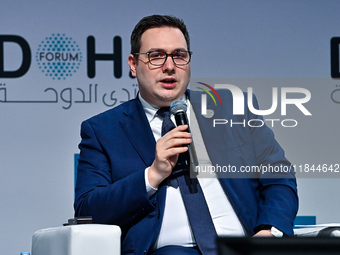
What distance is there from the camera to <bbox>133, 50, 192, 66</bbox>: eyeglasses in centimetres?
201

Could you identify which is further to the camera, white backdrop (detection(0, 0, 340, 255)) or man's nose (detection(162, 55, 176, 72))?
white backdrop (detection(0, 0, 340, 255))

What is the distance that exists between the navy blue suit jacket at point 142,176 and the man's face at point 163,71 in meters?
0.11

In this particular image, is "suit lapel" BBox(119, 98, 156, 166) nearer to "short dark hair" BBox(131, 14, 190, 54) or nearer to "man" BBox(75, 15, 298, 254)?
"man" BBox(75, 15, 298, 254)

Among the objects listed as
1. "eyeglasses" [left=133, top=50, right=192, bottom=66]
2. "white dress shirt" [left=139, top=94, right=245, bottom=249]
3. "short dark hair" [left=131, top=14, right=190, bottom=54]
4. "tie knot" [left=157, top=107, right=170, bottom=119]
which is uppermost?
"short dark hair" [left=131, top=14, right=190, bottom=54]

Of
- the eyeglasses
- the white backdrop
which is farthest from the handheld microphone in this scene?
the white backdrop

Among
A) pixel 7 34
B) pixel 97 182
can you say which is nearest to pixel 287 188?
pixel 97 182

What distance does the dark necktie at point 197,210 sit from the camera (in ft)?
5.63

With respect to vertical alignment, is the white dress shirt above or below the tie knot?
below

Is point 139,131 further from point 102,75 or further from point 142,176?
point 102,75

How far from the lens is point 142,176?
1.76 m

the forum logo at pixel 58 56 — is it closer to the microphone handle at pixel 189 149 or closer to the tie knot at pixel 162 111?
the tie knot at pixel 162 111

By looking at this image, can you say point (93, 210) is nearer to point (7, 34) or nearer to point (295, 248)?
point (295, 248)

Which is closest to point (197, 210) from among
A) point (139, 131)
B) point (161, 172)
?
point (161, 172)

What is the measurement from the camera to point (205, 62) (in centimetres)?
378
